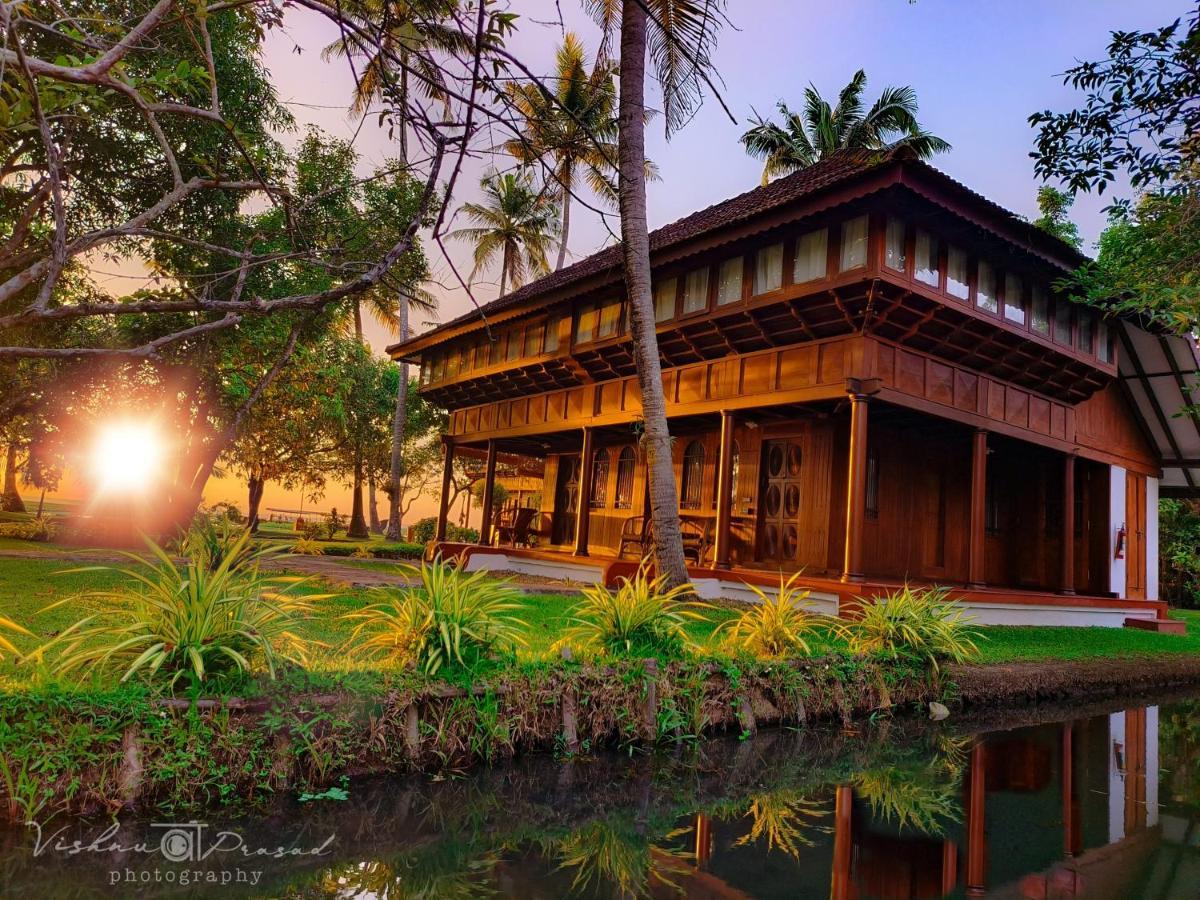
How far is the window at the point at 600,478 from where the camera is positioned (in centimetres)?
1764

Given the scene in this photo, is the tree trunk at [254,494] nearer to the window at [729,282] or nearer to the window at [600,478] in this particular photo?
the window at [600,478]

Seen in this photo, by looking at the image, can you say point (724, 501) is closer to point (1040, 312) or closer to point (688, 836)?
point (1040, 312)

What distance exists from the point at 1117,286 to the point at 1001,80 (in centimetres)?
446

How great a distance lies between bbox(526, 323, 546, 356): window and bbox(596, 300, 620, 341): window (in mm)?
2064

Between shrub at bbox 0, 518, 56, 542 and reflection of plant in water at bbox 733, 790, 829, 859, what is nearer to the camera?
reflection of plant in water at bbox 733, 790, 829, 859

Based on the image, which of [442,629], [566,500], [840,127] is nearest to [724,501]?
[442,629]

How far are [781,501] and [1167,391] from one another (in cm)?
950

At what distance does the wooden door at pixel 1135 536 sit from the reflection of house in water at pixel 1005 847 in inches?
469

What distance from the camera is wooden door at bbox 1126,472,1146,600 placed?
16453 mm

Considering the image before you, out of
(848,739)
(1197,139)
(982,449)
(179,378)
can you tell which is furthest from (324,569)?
(1197,139)

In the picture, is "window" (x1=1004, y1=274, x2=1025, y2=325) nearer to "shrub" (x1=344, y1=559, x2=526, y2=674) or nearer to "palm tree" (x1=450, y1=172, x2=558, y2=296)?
"shrub" (x1=344, y1=559, x2=526, y2=674)

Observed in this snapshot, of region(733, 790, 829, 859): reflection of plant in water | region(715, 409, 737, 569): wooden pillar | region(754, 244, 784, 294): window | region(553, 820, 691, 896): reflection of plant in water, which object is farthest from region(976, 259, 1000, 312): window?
region(553, 820, 691, 896): reflection of plant in water

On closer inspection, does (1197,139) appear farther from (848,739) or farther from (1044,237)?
(848,739)

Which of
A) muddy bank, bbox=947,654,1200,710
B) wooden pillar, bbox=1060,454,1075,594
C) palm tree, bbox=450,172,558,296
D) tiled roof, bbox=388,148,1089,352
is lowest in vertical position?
muddy bank, bbox=947,654,1200,710
